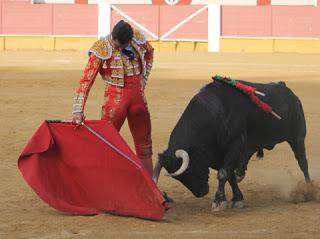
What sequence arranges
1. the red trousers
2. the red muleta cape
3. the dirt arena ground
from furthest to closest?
1. the red trousers
2. the red muleta cape
3. the dirt arena ground

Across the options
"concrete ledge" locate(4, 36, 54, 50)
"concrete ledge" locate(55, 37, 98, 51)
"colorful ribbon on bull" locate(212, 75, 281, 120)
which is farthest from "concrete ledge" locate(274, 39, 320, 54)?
"colorful ribbon on bull" locate(212, 75, 281, 120)

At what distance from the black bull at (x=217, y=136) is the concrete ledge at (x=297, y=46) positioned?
748 inches

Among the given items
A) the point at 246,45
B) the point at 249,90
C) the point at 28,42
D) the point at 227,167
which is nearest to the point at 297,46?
the point at 246,45

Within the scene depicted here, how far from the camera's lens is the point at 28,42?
2673 centimetres

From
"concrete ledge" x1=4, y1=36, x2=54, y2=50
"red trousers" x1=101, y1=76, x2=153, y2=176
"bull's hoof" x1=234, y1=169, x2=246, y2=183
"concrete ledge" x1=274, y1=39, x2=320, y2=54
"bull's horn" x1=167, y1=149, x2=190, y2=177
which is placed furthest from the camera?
"concrete ledge" x1=4, y1=36, x2=54, y2=50

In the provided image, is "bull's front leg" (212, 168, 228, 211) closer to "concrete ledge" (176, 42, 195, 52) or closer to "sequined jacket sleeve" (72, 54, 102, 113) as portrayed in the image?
"sequined jacket sleeve" (72, 54, 102, 113)

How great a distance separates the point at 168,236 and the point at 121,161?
0.83 meters

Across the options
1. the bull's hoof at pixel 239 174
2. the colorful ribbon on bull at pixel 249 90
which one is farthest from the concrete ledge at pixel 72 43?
the colorful ribbon on bull at pixel 249 90

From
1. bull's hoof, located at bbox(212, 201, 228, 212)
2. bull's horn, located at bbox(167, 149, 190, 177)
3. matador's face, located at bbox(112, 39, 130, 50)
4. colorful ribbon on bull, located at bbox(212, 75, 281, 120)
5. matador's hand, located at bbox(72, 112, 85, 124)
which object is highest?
matador's face, located at bbox(112, 39, 130, 50)

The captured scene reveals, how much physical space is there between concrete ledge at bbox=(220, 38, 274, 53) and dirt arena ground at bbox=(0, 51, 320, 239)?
7.25m

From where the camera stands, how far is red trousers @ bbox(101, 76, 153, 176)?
6234mm

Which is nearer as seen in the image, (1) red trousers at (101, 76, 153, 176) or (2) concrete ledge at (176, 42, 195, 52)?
(1) red trousers at (101, 76, 153, 176)

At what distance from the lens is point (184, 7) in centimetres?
2636

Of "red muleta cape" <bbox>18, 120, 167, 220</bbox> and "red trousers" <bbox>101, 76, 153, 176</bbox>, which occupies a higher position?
"red trousers" <bbox>101, 76, 153, 176</bbox>
